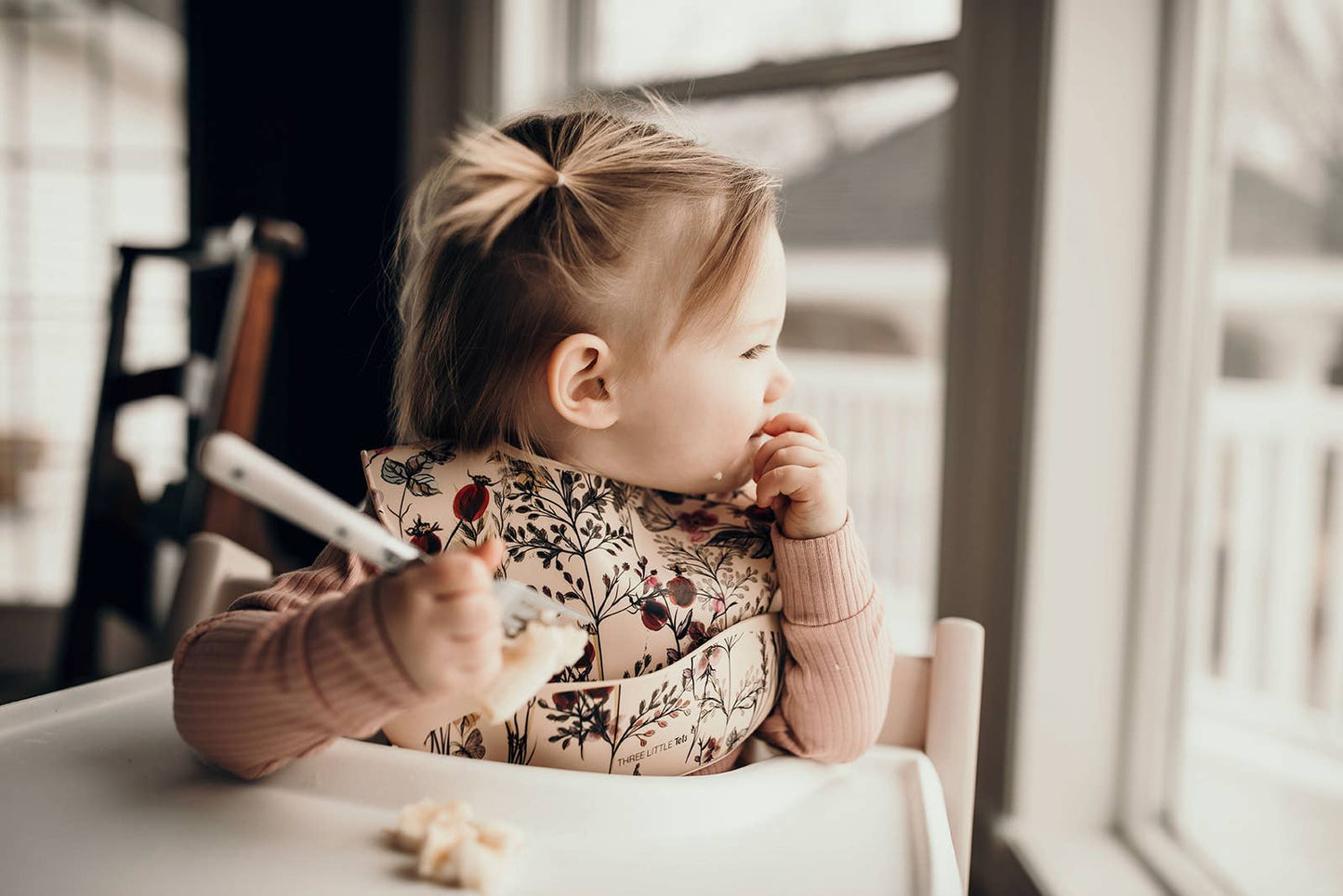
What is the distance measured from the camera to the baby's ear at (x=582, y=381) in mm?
642

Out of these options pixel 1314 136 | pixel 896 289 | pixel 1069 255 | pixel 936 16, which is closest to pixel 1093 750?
pixel 1069 255

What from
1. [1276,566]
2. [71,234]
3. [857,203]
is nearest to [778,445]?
[857,203]

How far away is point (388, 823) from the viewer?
0.53 meters

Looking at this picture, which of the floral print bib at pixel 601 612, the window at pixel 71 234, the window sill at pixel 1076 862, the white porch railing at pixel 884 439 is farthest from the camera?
the white porch railing at pixel 884 439

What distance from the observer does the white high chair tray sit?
1.56 ft

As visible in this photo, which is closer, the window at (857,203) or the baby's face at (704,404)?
the baby's face at (704,404)

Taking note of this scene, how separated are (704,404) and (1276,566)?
7.13ft

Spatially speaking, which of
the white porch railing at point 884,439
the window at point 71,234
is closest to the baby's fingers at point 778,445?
the white porch railing at point 884,439

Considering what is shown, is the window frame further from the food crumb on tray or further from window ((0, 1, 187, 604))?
window ((0, 1, 187, 604))

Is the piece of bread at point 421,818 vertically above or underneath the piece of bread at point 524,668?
underneath

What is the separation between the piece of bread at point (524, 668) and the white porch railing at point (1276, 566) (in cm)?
204

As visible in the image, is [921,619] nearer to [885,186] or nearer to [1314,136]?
[885,186]

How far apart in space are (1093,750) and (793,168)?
114 cm

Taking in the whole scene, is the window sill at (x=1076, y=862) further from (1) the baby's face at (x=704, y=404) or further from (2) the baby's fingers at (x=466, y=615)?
(2) the baby's fingers at (x=466, y=615)
